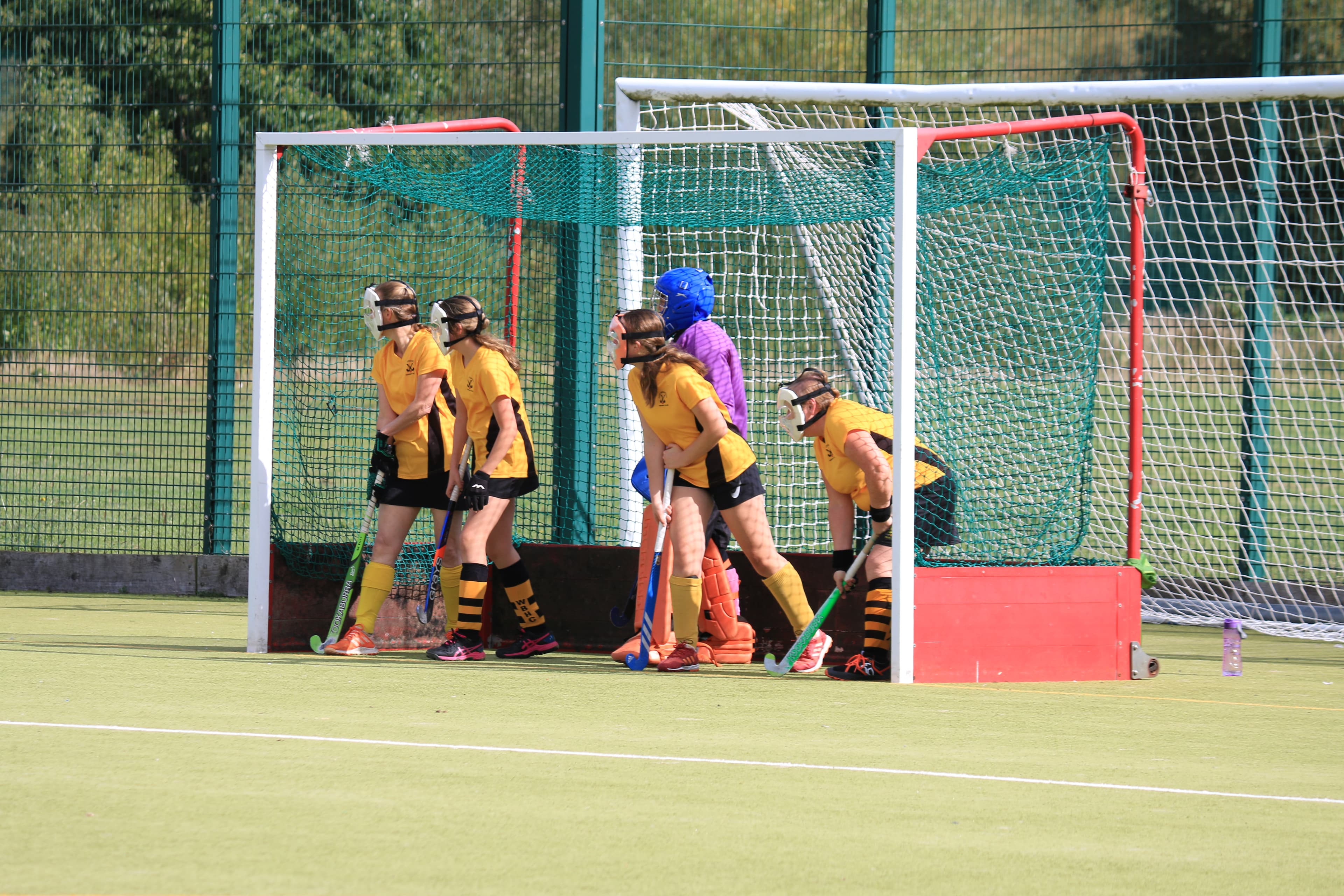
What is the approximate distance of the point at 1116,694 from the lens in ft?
21.8

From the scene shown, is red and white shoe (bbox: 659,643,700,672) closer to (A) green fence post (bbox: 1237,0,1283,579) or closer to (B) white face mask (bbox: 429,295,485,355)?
(B) white face mask (bbox: 429,295,485,355)

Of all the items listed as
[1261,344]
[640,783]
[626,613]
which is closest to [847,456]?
[626,613]

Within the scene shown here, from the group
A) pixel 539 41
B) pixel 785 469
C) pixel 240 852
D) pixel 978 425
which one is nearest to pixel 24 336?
pixel 539 41

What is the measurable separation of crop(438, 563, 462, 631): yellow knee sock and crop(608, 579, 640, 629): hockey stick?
0.74 metres

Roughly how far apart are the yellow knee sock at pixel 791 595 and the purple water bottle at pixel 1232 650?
6.07ft

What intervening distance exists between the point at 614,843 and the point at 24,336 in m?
7.85

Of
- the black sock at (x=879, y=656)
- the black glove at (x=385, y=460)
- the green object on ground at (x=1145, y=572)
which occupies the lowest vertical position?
the black sock at (x=879, y=656)

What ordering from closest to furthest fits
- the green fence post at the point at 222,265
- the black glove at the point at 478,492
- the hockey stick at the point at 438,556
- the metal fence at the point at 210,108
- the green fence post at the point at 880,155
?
the black glove at the point at 478,492 < the hockey stick at the point at 438,556 < the green fence post at the point at 880,155 < the metal fence at the point at 210,108 < the green fence post at the point at 222,265

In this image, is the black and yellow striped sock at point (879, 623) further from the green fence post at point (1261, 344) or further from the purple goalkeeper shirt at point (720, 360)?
the green fence post at point (1261, 344)

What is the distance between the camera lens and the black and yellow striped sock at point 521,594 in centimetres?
777

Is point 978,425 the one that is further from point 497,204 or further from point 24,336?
point 24,336

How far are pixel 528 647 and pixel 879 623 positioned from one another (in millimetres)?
1769

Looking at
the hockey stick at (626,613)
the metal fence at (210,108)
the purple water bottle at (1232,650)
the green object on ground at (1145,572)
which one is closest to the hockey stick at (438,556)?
the hockey stick at (626,613)

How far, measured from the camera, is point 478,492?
7.37m
